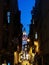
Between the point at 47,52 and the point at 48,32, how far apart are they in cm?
227

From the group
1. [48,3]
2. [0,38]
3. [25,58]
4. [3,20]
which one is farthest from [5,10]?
[25,58]

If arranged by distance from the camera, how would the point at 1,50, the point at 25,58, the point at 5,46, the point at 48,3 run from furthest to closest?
the point at 25,58 < the point at 5,46 < the point at 1,50 < the point at 48,3

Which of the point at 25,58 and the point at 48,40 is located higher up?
the point at 48,40

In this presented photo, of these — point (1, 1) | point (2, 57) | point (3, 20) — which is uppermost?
point (1, 1)

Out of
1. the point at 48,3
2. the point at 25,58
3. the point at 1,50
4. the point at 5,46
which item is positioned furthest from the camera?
the point at 25,58

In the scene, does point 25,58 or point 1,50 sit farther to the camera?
point 25,58

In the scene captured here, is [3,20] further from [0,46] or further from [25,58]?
[25,58]

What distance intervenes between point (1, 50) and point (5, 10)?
19.3 ft

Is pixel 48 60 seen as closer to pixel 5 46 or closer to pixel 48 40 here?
pixel 48 40

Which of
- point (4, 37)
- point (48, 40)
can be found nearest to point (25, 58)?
point (4, 37)

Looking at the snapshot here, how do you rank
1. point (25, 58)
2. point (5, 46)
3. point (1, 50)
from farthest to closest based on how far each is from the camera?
point (25, 58) < point (5, 46) < point (1, 50)

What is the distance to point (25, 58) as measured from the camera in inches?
4003

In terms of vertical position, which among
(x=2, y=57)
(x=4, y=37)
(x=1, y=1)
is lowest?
(x=2, y=57)

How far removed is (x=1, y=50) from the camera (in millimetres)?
33094
